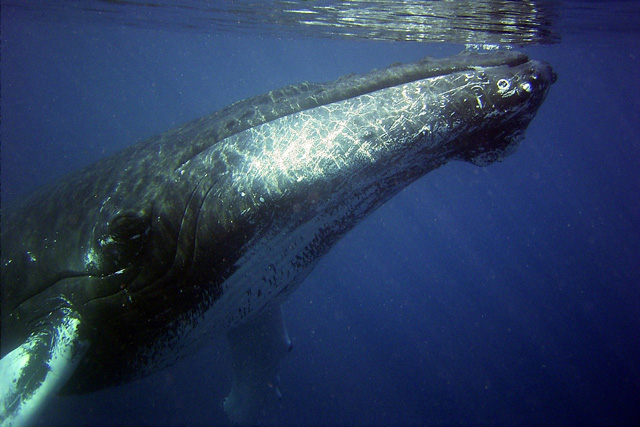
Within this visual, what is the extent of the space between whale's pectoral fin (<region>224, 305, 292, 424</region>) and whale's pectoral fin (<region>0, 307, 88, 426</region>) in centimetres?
401

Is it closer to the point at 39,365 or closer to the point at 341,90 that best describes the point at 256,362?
the point at 39,365

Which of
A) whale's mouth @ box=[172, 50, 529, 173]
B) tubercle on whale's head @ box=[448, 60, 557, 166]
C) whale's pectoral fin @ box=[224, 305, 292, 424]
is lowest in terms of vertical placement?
whale's pectoral fin @ box=[224, 305, 292, 424]

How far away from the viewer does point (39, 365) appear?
307 centimetres

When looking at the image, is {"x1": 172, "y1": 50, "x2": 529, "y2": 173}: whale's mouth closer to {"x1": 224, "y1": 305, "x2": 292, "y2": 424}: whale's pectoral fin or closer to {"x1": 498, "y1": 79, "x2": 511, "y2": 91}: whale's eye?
{"x1": 498, "y1": 79, "x2": 511, "y2": 91}: whale's eye

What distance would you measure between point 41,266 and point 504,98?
193 inches

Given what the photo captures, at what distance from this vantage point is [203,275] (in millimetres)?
3482

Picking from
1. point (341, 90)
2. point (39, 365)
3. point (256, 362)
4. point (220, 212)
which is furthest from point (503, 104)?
point (256, 362)

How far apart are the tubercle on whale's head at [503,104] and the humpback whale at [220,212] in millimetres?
15

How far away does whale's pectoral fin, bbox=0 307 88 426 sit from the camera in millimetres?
2869

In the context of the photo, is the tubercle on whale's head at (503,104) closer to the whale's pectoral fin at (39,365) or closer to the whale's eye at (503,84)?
the whale's eye at (503,84)

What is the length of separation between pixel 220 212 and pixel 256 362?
583 centimetres

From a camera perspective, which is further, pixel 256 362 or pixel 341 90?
pixel 256 362

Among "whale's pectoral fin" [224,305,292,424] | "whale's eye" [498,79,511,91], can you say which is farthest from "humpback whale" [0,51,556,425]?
"whale's pectoral fin" [224,305,292,424]

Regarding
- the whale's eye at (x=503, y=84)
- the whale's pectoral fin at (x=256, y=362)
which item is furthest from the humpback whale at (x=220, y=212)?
the whale's pectoral fin at (x=256, y=362)
